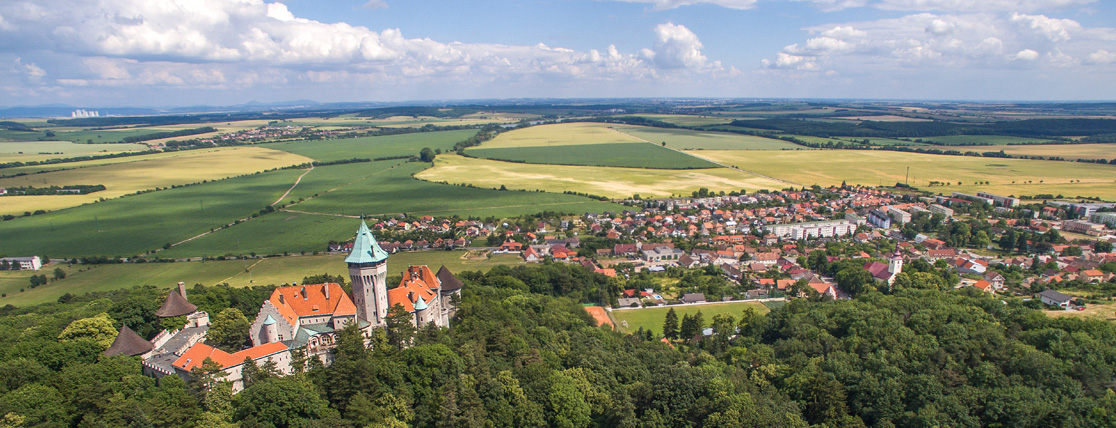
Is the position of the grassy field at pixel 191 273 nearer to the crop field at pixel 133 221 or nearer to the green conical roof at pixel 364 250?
the crop field at pixel 133 221

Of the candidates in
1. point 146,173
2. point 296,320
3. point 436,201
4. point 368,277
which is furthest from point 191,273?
point 146,173

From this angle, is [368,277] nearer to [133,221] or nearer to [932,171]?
[133,221]

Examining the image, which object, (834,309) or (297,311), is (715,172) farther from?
(297,311)

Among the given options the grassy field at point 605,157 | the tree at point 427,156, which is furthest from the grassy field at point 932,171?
the tree at point 427,156

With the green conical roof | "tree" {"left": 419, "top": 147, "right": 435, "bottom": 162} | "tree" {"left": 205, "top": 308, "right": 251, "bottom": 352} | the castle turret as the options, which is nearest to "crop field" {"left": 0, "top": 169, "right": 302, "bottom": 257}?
"tree" {"left": 419, "top": 147, "right": 435, "bottom": 162}

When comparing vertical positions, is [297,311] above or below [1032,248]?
above

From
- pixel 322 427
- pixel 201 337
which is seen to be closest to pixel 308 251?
pixel 201 337
